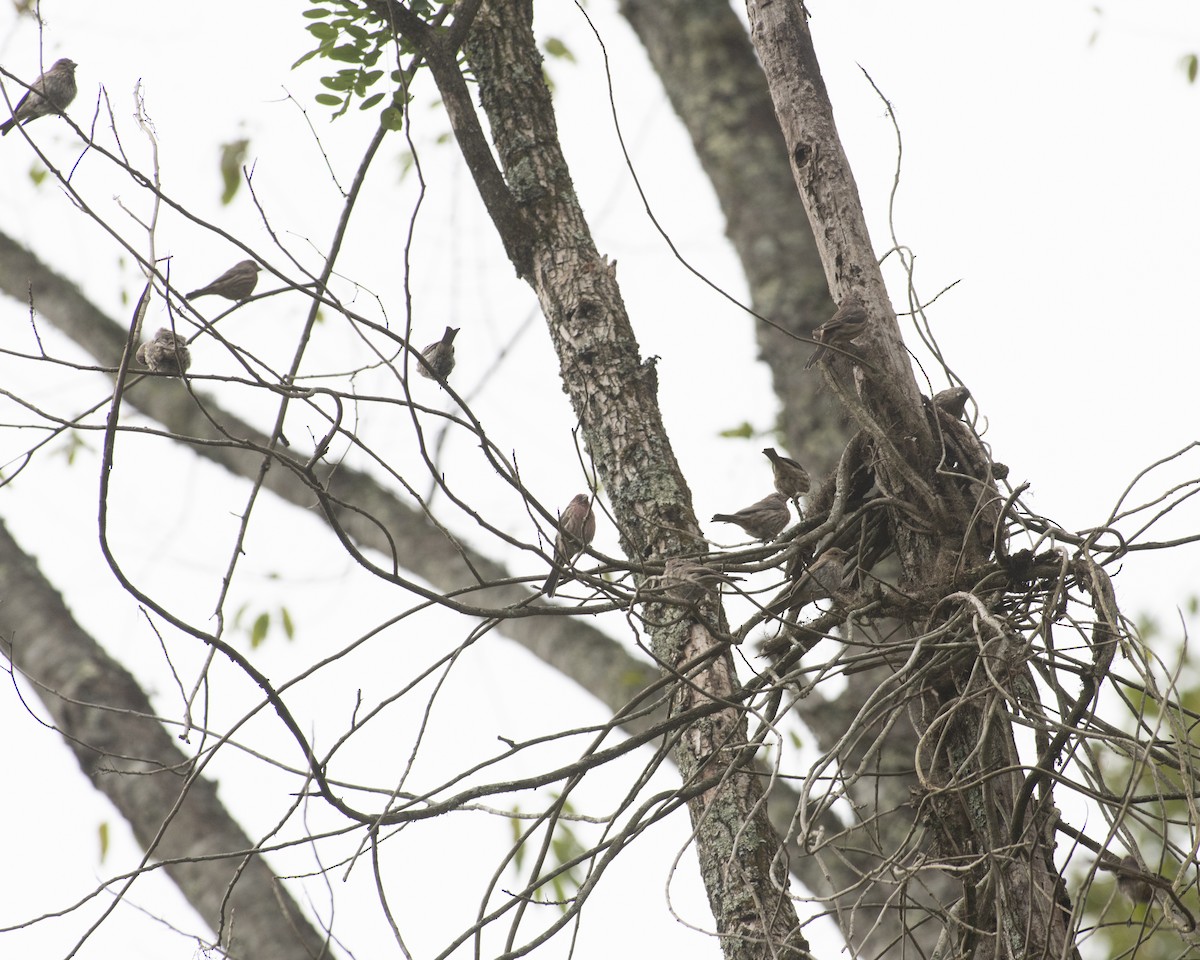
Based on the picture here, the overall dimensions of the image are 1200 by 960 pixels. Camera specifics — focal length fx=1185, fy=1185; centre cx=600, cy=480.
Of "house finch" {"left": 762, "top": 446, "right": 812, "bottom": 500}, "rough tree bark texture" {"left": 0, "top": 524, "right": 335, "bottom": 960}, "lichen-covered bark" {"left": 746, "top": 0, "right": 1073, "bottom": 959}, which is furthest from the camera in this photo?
"rough tree bark texture" {"left": 0, "top": 524, "right": 335, "bottom": 960}

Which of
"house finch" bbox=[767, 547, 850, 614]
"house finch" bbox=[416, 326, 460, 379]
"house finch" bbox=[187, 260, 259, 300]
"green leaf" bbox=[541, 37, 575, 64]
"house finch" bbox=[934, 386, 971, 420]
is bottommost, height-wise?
"house finch" bbox=[767, 547, 850, 614]

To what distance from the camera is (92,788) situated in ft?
16.6

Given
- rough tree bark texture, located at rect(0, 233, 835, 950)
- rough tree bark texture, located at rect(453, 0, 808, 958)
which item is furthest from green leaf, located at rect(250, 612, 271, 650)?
rough tree bark texture, located at rect(453, 0, 808, 958)

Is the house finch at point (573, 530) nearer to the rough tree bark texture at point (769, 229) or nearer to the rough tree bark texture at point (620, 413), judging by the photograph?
the rough tree bark texture at point (620, 413)

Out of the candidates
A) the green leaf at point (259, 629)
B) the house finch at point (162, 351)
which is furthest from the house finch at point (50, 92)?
the green leaf at point (259, 629)

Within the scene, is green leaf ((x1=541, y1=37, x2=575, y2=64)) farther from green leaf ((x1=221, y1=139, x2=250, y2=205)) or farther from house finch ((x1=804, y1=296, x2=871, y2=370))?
house finch ((x1=804, y1=296, x2=871, y2=370))

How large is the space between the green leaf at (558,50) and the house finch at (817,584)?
12.8ft

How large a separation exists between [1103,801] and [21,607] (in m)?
5.09

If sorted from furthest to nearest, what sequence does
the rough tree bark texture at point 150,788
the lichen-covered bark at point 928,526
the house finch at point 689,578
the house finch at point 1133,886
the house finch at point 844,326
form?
1. the rough tree bark texture at point 150,788
2. the house finch at point 844,326
3. the house finch at point 689,578
4. the house finch at point 1133,886
5. the lichen-covered bark at point 928,526

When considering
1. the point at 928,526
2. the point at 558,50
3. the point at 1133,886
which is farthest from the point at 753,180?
the point at 1133,886

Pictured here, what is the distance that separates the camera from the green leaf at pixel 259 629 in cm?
586

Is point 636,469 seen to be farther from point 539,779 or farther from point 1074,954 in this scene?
point 1074,954

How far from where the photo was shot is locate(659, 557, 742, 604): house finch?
254 centimetres

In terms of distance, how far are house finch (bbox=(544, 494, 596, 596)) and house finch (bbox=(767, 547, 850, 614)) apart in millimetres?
467
